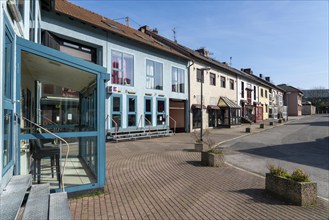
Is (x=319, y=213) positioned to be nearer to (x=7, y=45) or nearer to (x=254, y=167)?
(x=254, y=167)

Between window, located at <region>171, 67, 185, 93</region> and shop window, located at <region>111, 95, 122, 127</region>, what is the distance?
6644 millimetres

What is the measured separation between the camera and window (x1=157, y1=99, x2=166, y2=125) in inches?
779

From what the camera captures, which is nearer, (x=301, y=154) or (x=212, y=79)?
(x=301, y=154)

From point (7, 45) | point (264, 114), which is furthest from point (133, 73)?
point (264, 114)

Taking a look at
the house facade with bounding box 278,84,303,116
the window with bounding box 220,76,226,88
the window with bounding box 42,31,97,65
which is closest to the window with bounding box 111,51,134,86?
the window with bounding box 42,31,97,65

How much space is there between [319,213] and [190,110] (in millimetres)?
18312

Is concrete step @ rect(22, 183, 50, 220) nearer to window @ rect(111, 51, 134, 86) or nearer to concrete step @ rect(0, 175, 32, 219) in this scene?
concrete step @ rect(0, 175, 32, 219)

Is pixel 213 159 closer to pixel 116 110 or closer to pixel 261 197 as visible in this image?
pixel 261 197

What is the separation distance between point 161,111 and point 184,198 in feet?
47.5

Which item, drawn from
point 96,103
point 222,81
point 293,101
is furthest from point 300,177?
point 293,101

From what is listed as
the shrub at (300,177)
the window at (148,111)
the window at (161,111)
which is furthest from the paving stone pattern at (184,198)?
the window at (161,111)

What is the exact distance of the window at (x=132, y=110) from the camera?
56.2 feet

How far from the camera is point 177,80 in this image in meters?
22.4

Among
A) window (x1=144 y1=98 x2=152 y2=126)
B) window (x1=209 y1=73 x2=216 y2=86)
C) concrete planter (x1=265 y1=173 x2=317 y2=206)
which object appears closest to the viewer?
concrete planter (x1=265 y1=173 x2=317 y2=206)
